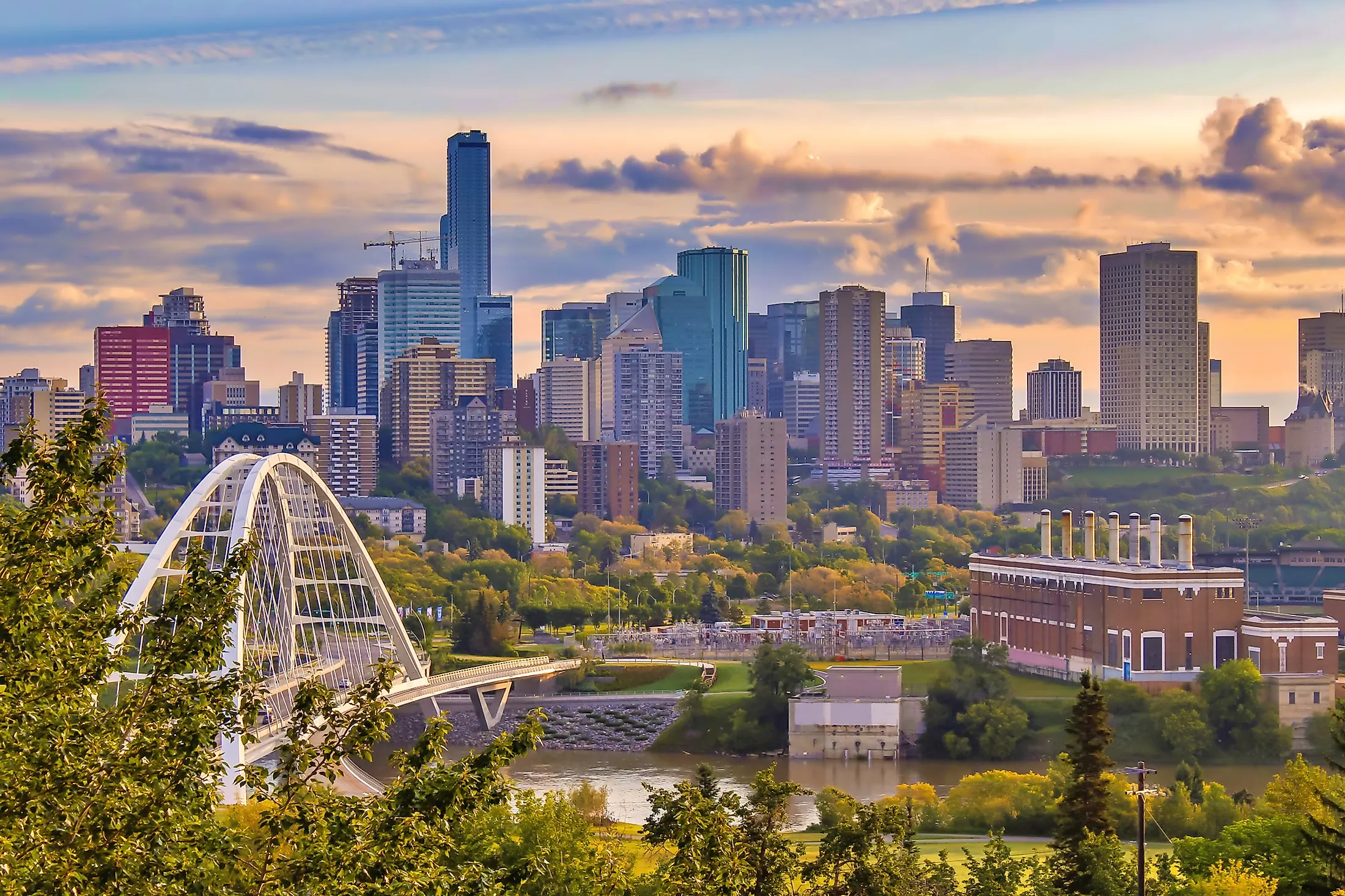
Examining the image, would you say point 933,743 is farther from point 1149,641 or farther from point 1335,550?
point 1335,550

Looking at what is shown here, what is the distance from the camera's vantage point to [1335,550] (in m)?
101

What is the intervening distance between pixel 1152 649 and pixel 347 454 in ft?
273

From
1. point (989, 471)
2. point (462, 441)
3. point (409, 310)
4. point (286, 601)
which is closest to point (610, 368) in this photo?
point (409, 310)

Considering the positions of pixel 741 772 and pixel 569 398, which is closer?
pixel 741 772

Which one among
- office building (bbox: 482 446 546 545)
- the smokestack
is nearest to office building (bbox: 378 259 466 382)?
office building (bbox: 482 446 546 545)

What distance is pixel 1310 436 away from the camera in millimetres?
166750

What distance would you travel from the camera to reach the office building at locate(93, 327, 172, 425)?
582ft

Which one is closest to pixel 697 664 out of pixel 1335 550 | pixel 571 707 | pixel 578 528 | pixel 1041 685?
pixel 571 707

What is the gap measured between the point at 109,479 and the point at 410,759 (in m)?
2.53

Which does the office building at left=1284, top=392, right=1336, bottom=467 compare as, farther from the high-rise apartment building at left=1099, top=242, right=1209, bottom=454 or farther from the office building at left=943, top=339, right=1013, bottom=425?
the office building at left=943, top=339, right=1013, bottom=425

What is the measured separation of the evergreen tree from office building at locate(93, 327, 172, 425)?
6098 inches

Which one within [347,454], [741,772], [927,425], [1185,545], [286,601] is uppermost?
[927,425]

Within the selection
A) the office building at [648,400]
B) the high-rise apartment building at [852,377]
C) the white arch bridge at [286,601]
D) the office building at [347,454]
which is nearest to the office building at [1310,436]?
the high-rise apartment building at [852,377]

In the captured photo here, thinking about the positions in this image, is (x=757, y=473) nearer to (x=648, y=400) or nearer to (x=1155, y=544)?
(x=648, y=400)
